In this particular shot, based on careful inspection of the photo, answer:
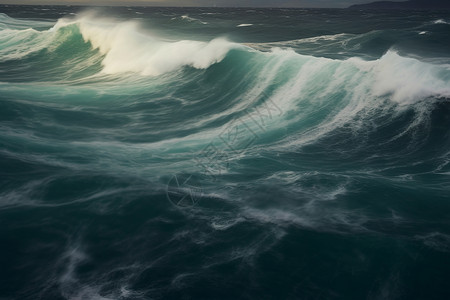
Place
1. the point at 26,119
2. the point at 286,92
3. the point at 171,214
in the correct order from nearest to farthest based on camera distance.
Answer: the point at 171,214
the point at 26,119
the point at 286,92

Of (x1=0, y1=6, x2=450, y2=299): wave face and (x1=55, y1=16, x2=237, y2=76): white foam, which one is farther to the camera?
(x1=55, y1=16, x2=237, y2=76): white foam

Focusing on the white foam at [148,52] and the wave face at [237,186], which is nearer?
the wave face at [237,186]

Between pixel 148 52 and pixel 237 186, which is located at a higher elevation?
pixel 237 186

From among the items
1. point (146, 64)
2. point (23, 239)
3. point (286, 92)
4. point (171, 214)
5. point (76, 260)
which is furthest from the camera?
point (146, 64)

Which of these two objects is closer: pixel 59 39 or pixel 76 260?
pixel 76 260

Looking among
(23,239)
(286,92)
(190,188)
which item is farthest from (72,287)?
(286,92)

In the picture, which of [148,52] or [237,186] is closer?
[237,186]

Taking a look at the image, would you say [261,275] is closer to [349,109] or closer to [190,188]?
[190,188]
